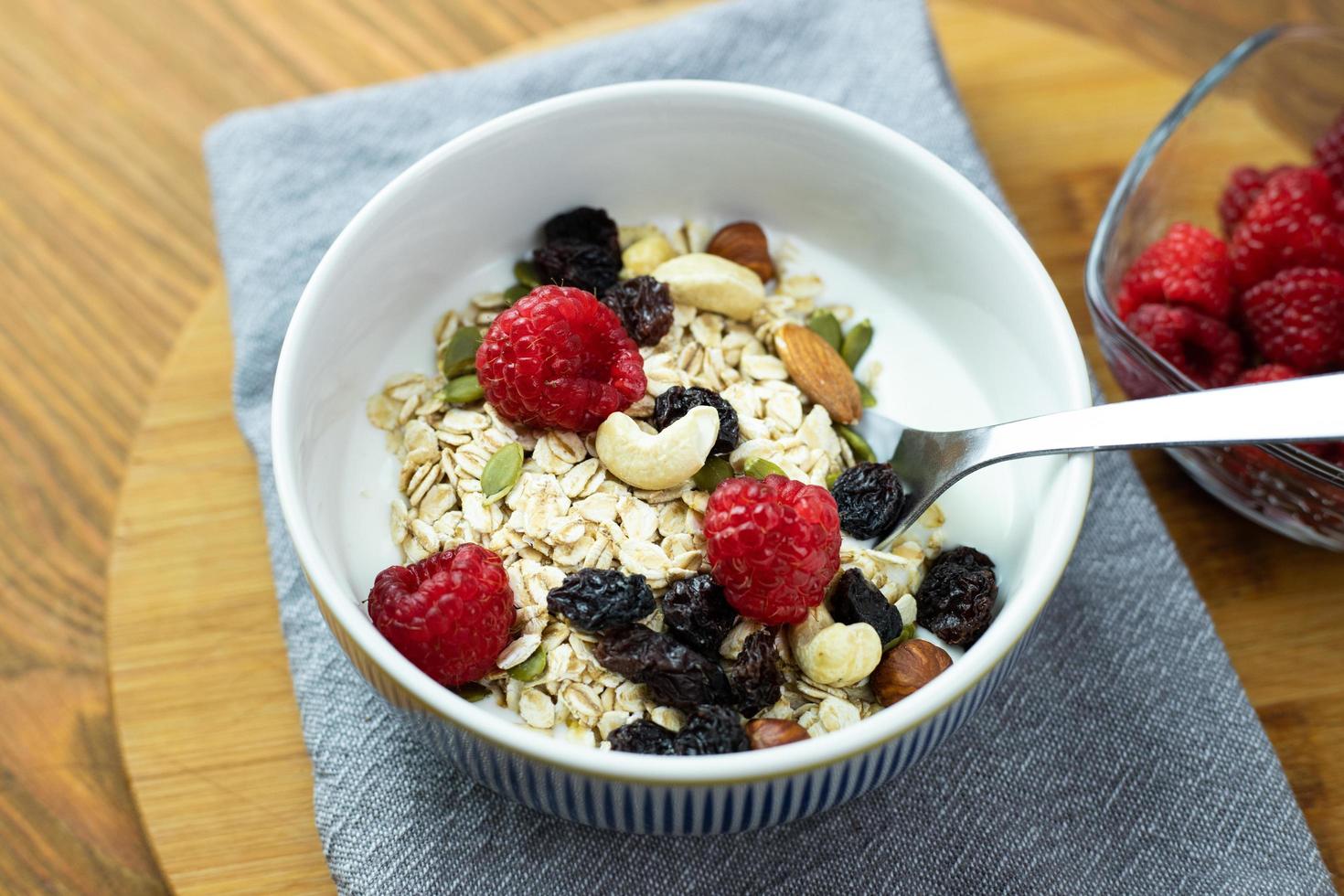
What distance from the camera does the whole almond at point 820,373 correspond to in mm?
951

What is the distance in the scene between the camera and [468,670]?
0.79 m

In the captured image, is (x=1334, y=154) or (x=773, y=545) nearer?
(x=773, y=545)

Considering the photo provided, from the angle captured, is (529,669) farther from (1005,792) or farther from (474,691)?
(1005,792)

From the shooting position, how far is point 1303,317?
1.03 meters

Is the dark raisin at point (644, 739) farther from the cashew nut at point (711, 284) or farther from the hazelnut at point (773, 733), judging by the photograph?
the cashew nut at point (711, 284)

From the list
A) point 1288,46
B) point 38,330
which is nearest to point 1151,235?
point 1288,46

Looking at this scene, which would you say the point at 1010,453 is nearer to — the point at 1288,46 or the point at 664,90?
the point at 664,90

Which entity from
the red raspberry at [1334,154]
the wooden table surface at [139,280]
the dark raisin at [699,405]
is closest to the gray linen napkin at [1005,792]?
the wooden table surface at [139,280]

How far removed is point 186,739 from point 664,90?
657 millimetres

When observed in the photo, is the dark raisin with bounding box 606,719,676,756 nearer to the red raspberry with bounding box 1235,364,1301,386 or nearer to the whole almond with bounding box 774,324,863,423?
the whole almond with bounding box 774,324,863,423

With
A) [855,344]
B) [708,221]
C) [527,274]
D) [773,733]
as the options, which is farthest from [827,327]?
[773,733]

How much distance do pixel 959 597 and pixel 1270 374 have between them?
A: 41 cm

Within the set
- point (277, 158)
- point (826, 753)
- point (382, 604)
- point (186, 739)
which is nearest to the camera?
point (826, 753)

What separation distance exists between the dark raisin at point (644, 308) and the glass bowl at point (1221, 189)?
15.1 inches
